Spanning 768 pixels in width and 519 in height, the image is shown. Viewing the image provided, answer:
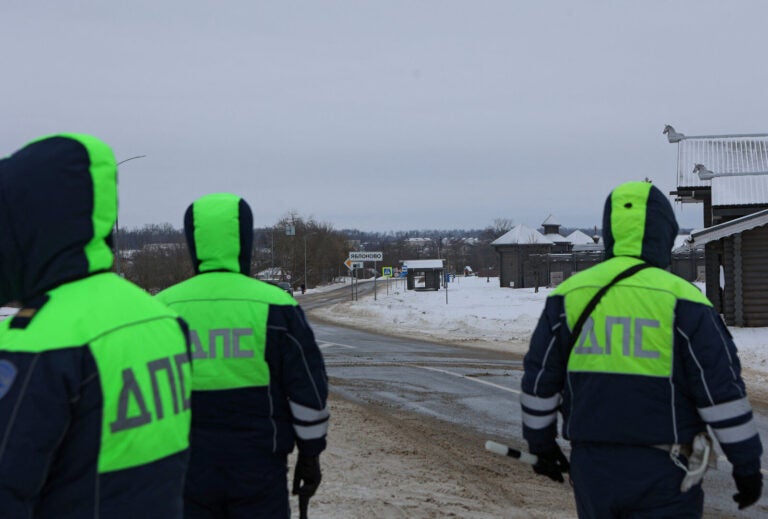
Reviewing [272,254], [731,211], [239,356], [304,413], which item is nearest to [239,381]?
[239,356]

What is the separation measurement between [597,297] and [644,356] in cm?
33

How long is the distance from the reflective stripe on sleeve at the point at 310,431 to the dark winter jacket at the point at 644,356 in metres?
1.08

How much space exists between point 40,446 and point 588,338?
90.9 inches

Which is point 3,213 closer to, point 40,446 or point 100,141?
point 100,141

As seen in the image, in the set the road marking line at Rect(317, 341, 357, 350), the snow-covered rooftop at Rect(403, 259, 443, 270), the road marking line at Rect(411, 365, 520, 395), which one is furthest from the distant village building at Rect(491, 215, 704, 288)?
the road marking line at Rect(411, 365, 520, 395)

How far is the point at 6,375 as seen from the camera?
1.93 meters

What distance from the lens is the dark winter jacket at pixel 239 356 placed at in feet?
11.2

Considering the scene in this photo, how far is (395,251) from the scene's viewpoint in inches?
5482

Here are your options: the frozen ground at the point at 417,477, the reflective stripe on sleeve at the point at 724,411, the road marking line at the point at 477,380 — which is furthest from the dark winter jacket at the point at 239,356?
the road marking line at the point at 477,380

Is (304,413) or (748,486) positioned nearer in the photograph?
(748,486)

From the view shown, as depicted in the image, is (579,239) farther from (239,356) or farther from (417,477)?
(239,356)

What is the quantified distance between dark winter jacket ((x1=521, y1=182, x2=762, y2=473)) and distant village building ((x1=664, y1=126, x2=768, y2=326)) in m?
19.3

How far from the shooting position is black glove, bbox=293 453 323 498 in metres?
3.72

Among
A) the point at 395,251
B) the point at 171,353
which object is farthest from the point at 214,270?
the point at 395,251
